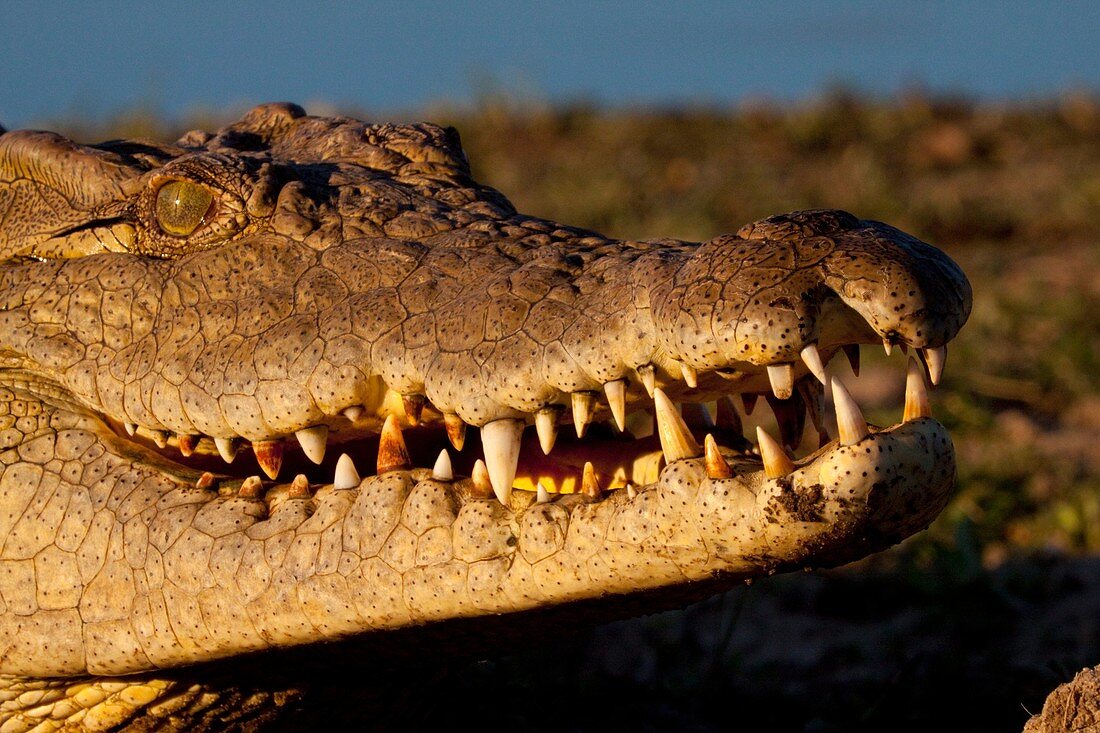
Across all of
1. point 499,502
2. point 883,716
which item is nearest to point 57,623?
point 499,502

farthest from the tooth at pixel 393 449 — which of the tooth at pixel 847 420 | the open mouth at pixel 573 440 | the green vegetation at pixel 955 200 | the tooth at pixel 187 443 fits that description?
the green vegetation at pixel 955 200

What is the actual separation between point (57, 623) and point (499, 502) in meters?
1.05

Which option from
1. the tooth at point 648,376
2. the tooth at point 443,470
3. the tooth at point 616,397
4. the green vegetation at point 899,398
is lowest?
A: the green vegetation at point 899,398

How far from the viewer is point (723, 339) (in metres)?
2.36

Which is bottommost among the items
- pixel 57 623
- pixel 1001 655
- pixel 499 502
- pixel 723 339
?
pixel 1001 655

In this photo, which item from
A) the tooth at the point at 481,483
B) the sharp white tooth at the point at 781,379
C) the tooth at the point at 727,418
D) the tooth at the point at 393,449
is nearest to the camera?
the sharp white tooth at the point at 781,379

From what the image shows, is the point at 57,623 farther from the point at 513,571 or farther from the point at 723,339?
the point at 723,339

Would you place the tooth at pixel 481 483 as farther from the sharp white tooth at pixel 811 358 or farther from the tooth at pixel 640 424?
the tooth at pixel 640 424

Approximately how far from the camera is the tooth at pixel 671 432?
246 centimetres

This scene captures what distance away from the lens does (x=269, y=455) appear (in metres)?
2.94

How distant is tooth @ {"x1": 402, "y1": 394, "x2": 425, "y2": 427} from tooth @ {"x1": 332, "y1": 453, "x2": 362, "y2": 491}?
0.57 feet

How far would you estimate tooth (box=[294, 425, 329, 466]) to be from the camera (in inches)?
112

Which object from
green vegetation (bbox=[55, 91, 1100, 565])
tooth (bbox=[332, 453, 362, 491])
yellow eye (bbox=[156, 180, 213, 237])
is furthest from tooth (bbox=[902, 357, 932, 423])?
green vegetation (bbox=[55, 91, 1100, 565])

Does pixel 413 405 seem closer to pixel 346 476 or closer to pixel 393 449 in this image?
pixel 393 449
